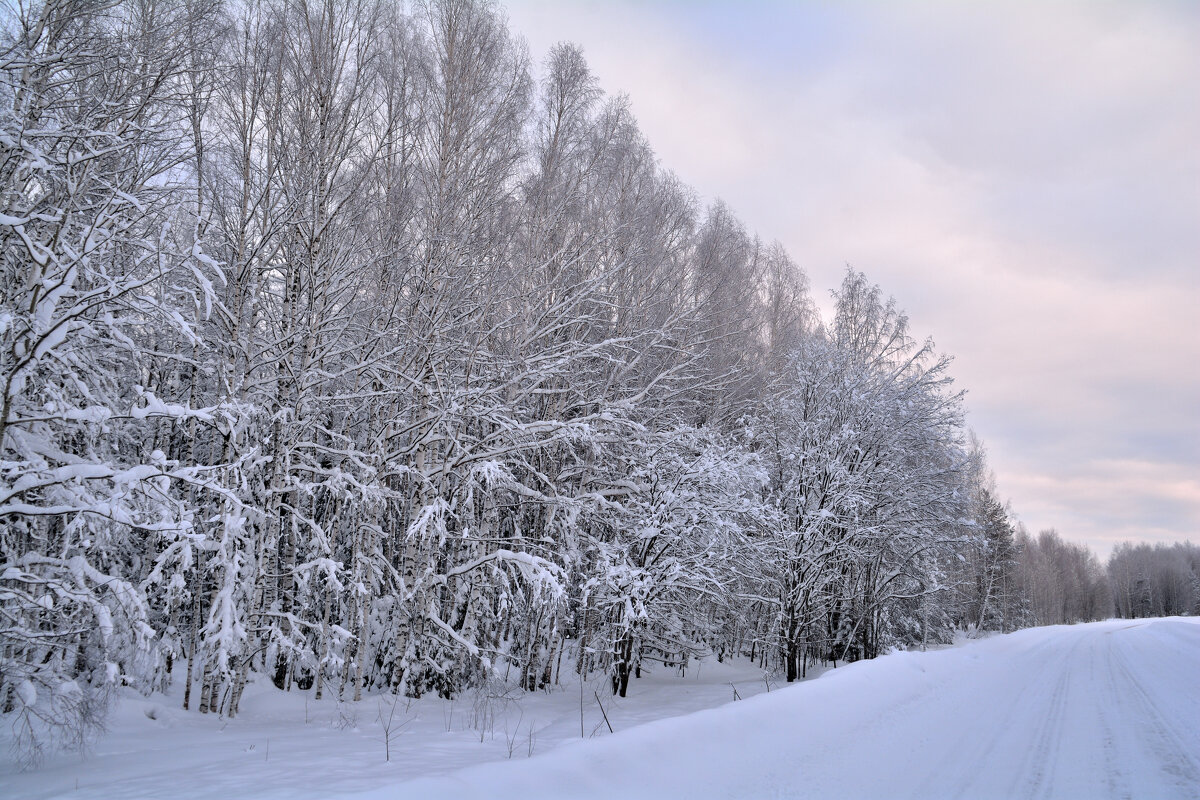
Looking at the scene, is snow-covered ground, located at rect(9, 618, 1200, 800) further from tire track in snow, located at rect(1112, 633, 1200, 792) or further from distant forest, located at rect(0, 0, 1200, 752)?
distant forest, located at rect(0, 0, 1200, 752)

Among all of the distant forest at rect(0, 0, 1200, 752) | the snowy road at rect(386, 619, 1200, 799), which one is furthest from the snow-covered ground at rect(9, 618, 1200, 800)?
the distant forest at rect(0, 0, 1200, 752)

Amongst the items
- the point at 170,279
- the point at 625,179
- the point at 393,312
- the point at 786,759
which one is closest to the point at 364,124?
the point at 393,312

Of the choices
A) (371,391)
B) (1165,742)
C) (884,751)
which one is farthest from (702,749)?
(371,391)

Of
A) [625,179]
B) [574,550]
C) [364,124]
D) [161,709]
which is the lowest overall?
[161,709]

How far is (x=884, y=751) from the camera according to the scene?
20.9 feet

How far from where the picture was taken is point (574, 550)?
12.0 meters

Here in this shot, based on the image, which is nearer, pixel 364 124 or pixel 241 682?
pixel 241 682

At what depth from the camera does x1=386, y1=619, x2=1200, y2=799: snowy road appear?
5.14 metres

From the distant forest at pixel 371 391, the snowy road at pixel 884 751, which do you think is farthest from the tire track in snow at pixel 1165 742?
the distant forest at pixel 371 391

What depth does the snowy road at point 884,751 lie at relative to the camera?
5137 mm

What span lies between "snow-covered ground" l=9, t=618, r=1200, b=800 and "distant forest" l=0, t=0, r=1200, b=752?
783mm

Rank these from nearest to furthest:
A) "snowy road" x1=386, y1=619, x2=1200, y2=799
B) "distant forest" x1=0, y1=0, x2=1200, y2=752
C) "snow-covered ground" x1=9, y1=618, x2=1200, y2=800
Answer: "snow-covered ground" x1=9, y1=618, x2=1200, y2=800 < "snowy road" x1=386, y1=619, x2=1200, y2=799 < "distant forest" x1=0, y1=0, x2=1200, y2=752

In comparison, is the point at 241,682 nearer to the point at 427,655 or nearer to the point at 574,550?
the point at 427,655

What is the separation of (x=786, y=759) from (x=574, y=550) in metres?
6.43
